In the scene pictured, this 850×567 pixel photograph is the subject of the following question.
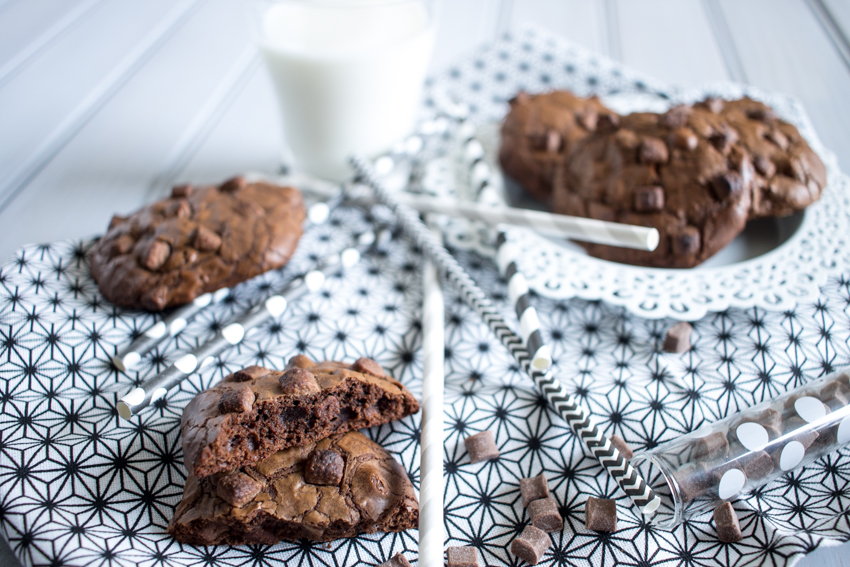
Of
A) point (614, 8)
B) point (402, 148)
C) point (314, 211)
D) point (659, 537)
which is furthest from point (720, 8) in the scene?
point (659, 537)

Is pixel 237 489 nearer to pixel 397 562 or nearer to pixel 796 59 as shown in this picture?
pixel 397 562

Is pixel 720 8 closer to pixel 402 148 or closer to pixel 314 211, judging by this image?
pixel 402 148

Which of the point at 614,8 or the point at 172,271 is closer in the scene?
the point at 172,271

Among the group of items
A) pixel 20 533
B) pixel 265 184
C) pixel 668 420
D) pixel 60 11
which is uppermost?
pixel 60 11

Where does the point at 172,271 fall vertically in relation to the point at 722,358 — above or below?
above

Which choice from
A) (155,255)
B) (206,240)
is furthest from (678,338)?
(155,255)

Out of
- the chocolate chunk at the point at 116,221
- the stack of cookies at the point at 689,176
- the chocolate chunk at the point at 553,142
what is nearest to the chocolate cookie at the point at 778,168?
the stack of cookies at the point at 689,176
